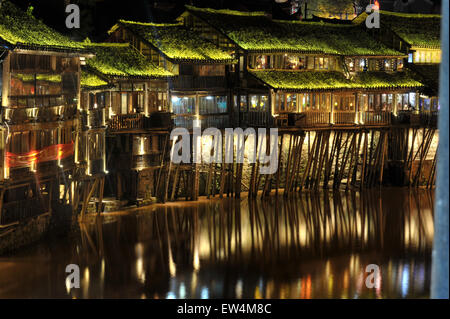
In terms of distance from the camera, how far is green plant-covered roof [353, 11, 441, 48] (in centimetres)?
5372

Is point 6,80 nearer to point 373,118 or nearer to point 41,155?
point 41,155

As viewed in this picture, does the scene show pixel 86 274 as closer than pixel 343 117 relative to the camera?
Yes

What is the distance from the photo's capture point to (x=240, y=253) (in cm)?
3366

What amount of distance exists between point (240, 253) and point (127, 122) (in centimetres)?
1150

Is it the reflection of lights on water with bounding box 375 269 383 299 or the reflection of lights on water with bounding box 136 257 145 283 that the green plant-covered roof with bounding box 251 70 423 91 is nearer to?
the reflection of lights on water with bounding box 136 257 145 283

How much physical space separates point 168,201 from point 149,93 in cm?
622

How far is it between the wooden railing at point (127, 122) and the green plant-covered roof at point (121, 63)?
7.37 feet

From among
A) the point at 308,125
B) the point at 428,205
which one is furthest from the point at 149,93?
the point at 428,205

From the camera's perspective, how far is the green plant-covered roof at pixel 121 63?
4175 cm

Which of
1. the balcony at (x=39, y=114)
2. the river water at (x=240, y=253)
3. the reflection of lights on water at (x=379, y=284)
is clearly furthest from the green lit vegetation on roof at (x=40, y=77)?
the reflection of lights on water at (x=379, y=284)

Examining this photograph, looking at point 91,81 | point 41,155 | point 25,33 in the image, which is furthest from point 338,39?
point 41,155

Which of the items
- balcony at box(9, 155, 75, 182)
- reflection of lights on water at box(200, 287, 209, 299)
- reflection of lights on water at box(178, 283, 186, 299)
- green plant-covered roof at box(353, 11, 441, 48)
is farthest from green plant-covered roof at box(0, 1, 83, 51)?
green plant-covered roof at box(353, 11, 441, 48)

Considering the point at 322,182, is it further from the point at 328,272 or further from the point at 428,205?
the point at 328,272

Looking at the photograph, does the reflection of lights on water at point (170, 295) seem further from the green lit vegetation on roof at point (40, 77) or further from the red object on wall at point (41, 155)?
the green lit vegetation on roof at point (40, 77)
